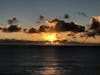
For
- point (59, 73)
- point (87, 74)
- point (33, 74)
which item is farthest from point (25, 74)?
point (87, 74)

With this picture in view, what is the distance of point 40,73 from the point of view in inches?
4267

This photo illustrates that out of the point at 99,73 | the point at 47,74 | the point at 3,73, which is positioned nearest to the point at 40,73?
the point at 47,74

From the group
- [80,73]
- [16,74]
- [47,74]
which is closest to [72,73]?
[80,73]

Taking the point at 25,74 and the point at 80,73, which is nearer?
the point at 25,74

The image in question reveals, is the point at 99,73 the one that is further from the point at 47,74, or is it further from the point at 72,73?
the point at 47,74

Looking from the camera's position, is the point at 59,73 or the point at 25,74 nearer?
the point at 25,74

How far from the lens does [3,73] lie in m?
105

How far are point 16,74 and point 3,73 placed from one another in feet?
14.8

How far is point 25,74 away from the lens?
102 meters

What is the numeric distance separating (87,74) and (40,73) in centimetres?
1462

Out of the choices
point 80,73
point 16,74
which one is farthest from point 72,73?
point 16,74

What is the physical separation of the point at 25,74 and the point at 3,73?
750 cm

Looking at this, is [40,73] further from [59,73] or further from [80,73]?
[80,73]

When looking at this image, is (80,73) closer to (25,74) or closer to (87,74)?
(87,74)
